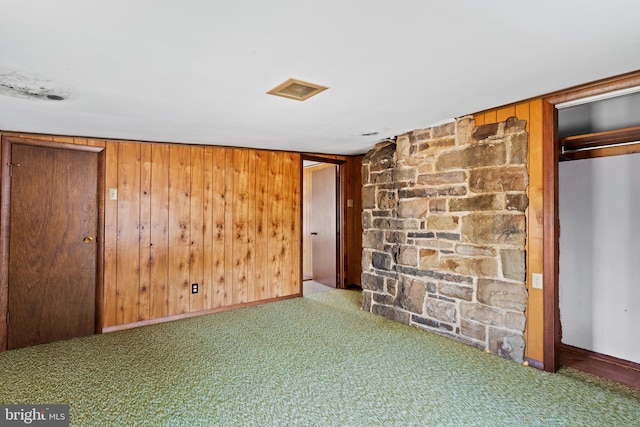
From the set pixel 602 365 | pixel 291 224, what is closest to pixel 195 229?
pixel 291 224

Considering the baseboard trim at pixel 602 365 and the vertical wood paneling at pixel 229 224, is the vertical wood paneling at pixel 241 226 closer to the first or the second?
the vertical wood paneling at pixel 229 224

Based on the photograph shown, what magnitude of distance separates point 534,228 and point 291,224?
10.0ft

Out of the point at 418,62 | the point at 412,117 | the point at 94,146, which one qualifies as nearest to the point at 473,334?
the point at 412,117

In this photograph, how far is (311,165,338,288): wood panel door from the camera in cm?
560

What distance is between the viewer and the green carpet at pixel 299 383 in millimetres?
2090

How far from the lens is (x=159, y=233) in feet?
13.0

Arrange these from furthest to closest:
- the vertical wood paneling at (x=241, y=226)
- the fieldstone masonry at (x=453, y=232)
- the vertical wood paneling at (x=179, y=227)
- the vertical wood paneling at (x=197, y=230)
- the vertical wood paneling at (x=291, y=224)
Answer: the vertical wood paneling at (x=291, y=224) → the vertical wood paneling at (x=241, y=226) → the vertical wood paneling at (x=197, y=230) → the vertical wood paneling at (x=179, y=227) → the fieldstone masonry at (x=453, y=232)

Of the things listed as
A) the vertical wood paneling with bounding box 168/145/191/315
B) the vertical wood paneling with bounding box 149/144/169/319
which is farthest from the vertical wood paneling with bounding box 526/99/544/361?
the vertical wood paneling with bounding box 149/144/169/319

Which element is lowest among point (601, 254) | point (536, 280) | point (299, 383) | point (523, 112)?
point (299, 383)

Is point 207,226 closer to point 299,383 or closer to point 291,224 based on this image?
point 291,224

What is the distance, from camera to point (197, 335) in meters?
3.46

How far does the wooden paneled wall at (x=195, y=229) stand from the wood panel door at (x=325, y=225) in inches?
32.9

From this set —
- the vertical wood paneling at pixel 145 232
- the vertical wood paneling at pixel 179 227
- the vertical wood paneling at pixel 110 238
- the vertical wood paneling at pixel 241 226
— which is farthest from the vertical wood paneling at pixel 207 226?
the vertical wood paneling at pixel 110 238

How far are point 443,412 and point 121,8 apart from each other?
2725 mm
